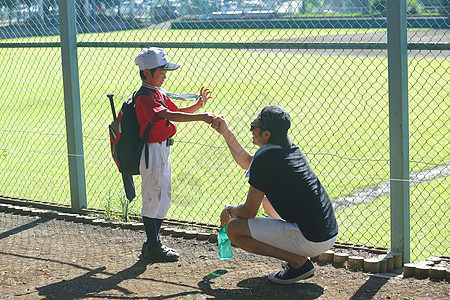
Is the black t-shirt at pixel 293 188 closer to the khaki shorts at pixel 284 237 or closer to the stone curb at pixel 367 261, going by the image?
the khaki shorts at pixel 284 237

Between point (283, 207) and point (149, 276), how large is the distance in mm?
1216

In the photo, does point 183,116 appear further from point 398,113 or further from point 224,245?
point 398,113

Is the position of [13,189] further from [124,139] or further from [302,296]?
[302,296]

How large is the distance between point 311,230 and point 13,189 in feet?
19.0

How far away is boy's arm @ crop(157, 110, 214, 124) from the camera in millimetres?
4742

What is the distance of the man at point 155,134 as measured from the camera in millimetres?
4902

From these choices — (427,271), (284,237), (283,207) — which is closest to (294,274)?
(284,237)

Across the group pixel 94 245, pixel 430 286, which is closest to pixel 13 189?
pixel 94 245

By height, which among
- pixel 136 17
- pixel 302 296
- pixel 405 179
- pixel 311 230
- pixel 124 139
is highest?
pixel 136 17

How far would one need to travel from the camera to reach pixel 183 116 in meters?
4.77

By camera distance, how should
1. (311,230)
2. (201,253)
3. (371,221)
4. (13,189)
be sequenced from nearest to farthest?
(311,230) → (201,253) → (371,221) → (13,189)

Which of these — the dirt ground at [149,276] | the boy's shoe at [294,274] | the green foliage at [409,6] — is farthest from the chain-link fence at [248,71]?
the boy's shoe at [294,274]

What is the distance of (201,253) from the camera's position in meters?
5.32

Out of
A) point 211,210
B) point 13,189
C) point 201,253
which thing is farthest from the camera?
point 13,189
